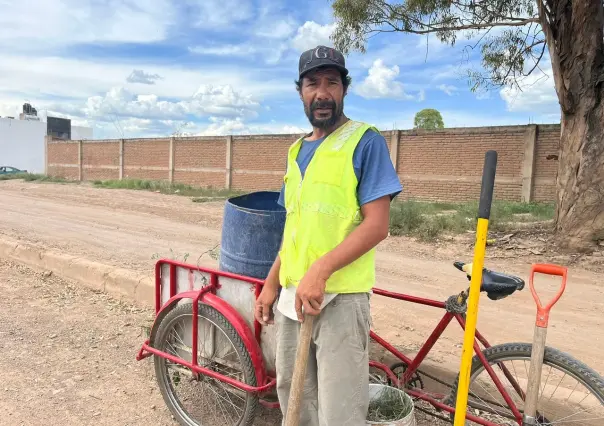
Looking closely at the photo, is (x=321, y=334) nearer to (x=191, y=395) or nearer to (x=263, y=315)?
(x=263, y=315)

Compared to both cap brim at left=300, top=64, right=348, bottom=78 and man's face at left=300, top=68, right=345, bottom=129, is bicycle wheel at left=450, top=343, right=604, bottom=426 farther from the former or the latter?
cap brim at left=300, top=64, right=348, bottom=78

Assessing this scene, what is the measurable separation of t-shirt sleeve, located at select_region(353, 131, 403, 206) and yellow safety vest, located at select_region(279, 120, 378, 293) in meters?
0.03

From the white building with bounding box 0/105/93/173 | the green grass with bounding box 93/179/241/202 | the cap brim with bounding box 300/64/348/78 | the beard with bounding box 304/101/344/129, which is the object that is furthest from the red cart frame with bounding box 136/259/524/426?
the white building with bounding box 0/105/93/173

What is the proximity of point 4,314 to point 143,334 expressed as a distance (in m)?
1.52

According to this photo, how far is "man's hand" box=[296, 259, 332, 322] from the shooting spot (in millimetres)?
1747

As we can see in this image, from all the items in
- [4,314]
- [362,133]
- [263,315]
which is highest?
[362,133]

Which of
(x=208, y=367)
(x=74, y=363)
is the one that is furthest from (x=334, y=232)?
(x=74, y=363)

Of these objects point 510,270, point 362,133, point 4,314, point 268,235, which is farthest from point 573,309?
point 4,314

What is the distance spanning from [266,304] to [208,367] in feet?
2.82

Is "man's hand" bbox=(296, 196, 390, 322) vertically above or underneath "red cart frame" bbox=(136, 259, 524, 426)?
above

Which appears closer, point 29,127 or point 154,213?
point 154,213

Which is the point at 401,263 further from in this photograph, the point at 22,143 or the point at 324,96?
the point at 22,143

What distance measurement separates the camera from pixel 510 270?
23.4ft

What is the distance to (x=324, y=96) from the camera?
1948 millimetres
